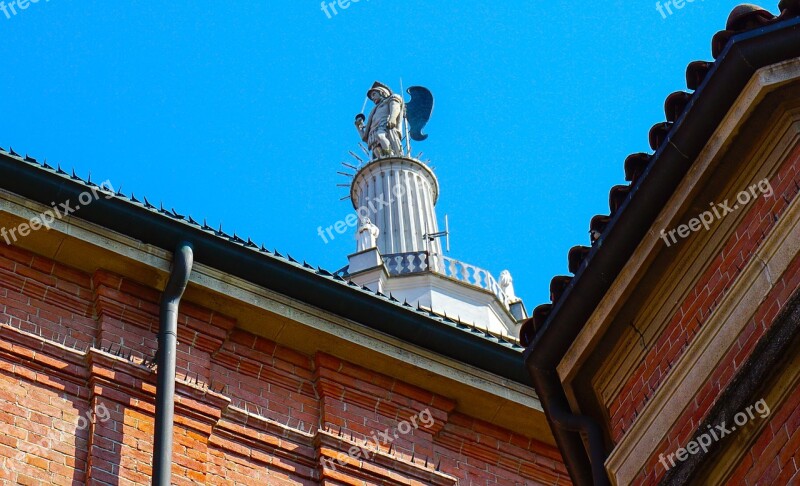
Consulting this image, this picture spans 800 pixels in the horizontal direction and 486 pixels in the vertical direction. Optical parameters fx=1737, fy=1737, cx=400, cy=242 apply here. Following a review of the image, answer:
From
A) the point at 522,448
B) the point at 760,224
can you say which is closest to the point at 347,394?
the point at 522,448

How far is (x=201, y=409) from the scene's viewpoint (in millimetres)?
14438

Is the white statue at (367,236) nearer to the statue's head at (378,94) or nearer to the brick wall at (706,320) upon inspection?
the statue's head at (378,94)

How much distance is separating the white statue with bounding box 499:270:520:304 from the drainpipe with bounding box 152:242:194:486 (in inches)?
723

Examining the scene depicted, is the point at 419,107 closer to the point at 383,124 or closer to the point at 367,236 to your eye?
the point at 383,124

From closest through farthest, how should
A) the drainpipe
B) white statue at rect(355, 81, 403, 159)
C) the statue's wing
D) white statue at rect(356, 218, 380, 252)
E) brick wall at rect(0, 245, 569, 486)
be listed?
the drainpipe → brick wall at rect(0, 245, 569, 486) → white statue at rect(356, 218, 380, 252) → white statue at rect(355, 81, 403, 159) → the statue's wing

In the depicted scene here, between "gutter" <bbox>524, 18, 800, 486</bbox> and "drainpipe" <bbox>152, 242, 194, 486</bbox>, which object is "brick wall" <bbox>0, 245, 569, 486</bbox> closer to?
"drainpipe" <bbox>152, 242, 194, 486</bbox>

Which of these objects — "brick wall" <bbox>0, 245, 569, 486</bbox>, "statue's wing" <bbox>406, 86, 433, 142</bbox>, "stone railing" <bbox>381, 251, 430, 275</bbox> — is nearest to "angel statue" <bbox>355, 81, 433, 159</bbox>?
"statue's wing" <bbox>406, 86, 433, 142</bbox>

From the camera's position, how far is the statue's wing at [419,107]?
43094 millimetres

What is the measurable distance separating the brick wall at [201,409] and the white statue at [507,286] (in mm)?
16761

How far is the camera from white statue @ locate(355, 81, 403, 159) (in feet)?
126

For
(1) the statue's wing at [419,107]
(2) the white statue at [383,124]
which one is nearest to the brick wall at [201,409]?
(2) the white statue at [383,124]

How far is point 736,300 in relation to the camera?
10.4m

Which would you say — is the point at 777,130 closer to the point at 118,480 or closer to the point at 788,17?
the point at 788,17

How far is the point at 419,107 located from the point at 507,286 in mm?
11602
